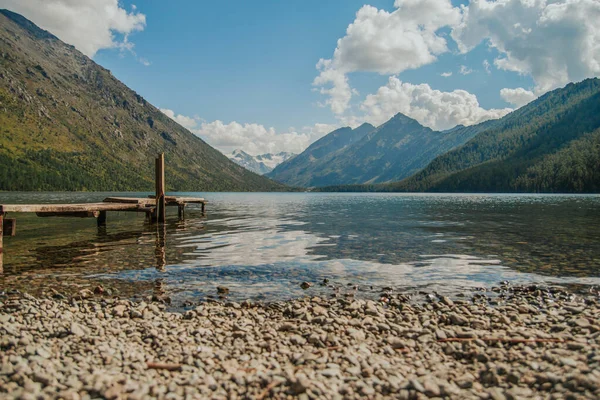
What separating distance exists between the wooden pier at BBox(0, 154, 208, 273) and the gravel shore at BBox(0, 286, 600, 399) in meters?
12.5

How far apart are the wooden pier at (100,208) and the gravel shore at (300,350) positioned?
12.5 m

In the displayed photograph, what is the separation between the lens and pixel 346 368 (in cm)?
801

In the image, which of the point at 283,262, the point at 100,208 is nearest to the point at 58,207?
the point at 100,208

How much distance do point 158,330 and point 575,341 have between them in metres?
10.6

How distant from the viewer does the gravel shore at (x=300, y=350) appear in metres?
7.08

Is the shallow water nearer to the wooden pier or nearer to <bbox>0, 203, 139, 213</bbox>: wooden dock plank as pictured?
the wooden pier

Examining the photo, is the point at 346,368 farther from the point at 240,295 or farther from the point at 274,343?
the point at 240,295

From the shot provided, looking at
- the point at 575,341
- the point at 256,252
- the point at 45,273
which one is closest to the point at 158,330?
the point at 575,341

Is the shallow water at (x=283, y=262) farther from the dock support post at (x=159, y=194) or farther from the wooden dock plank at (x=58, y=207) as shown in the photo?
the dock support post at (x=159, y=194)

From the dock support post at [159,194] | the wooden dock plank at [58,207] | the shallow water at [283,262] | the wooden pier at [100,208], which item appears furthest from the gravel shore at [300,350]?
the dock support post at [159,194]

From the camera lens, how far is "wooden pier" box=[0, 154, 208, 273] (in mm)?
23062

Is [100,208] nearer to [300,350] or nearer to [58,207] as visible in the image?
[58,207]

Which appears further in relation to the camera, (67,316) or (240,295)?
(240,295)

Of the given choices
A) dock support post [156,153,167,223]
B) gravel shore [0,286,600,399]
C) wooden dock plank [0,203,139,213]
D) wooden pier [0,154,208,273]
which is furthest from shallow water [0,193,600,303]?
dock support post [156,153,167,223]
